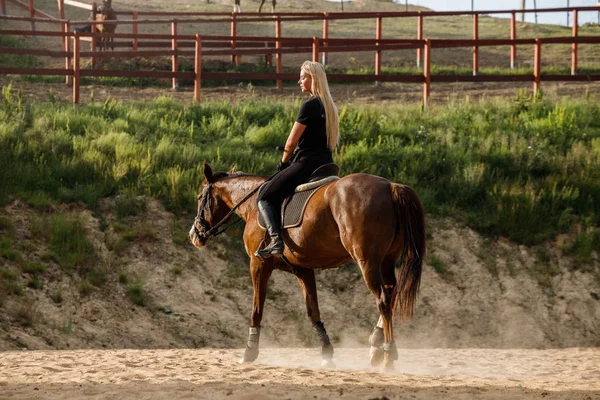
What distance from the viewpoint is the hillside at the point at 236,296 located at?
14500 millimetres

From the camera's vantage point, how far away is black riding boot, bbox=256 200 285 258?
36.4 ft

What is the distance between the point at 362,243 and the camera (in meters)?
10.3

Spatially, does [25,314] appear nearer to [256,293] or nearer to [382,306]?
[256,293]

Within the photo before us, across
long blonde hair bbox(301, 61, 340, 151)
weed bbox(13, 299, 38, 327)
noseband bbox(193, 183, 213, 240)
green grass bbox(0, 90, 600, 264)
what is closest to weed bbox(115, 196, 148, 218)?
green grass bbox(0, 90, 600, 264)

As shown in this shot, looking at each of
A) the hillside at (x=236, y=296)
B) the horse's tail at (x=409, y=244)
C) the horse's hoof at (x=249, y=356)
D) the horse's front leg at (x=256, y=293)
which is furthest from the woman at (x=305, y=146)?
the hillside at (x=236, y=296)

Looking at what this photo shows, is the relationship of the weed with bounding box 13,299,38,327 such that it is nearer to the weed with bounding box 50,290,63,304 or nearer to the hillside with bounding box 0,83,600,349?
the hillside with bounding box 0,83,600,349

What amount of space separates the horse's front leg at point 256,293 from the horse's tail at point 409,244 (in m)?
1.57

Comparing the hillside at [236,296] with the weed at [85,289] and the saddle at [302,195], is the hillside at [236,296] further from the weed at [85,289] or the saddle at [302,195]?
the saddle at [302,195]

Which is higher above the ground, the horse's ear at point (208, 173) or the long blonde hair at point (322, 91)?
the long blonde hair at point (322, 91)

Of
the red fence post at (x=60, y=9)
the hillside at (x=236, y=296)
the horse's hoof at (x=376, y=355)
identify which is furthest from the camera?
the red fence post at (x=60, y=9)

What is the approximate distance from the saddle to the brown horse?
3.0 inches

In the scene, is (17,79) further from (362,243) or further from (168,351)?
(362,243)

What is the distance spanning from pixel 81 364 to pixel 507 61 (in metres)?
25.8

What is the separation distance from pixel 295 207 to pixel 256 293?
3.79 ft
